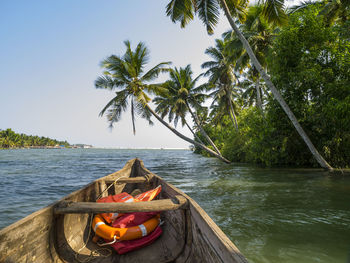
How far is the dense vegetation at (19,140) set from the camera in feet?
226

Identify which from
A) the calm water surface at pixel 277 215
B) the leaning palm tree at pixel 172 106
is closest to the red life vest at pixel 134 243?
the calm water surface at pixel 277 215

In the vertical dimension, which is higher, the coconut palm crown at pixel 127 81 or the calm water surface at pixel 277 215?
the coconut palm crown at pixel 127 81

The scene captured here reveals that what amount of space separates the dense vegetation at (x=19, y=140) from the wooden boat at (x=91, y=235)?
88.0 m

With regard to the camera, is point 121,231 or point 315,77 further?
point 315,77

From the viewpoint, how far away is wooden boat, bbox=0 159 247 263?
1.54 m

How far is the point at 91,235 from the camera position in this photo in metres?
2.68

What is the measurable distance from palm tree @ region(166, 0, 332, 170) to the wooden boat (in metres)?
7.81

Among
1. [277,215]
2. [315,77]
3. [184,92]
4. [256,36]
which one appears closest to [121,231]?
[277,215]

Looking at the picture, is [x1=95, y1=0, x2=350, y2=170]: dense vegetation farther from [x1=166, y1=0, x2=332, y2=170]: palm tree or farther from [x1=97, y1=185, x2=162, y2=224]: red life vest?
[x1=97, y1=185, x2=162, y2=224]: red life vest

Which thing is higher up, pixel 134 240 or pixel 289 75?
pixel 289 75

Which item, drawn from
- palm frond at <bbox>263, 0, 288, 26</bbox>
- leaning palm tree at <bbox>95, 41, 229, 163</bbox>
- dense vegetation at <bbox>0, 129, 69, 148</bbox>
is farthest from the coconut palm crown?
dense vegetation at <bbox>0, 129, 69, 148</bbox>

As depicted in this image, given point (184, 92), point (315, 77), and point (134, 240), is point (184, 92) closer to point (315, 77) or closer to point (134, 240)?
point (315, 77)

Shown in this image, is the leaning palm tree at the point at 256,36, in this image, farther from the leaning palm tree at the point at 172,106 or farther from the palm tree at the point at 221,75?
the leaning palm tree at the point at 172,106

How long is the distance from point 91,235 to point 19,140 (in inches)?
3732
